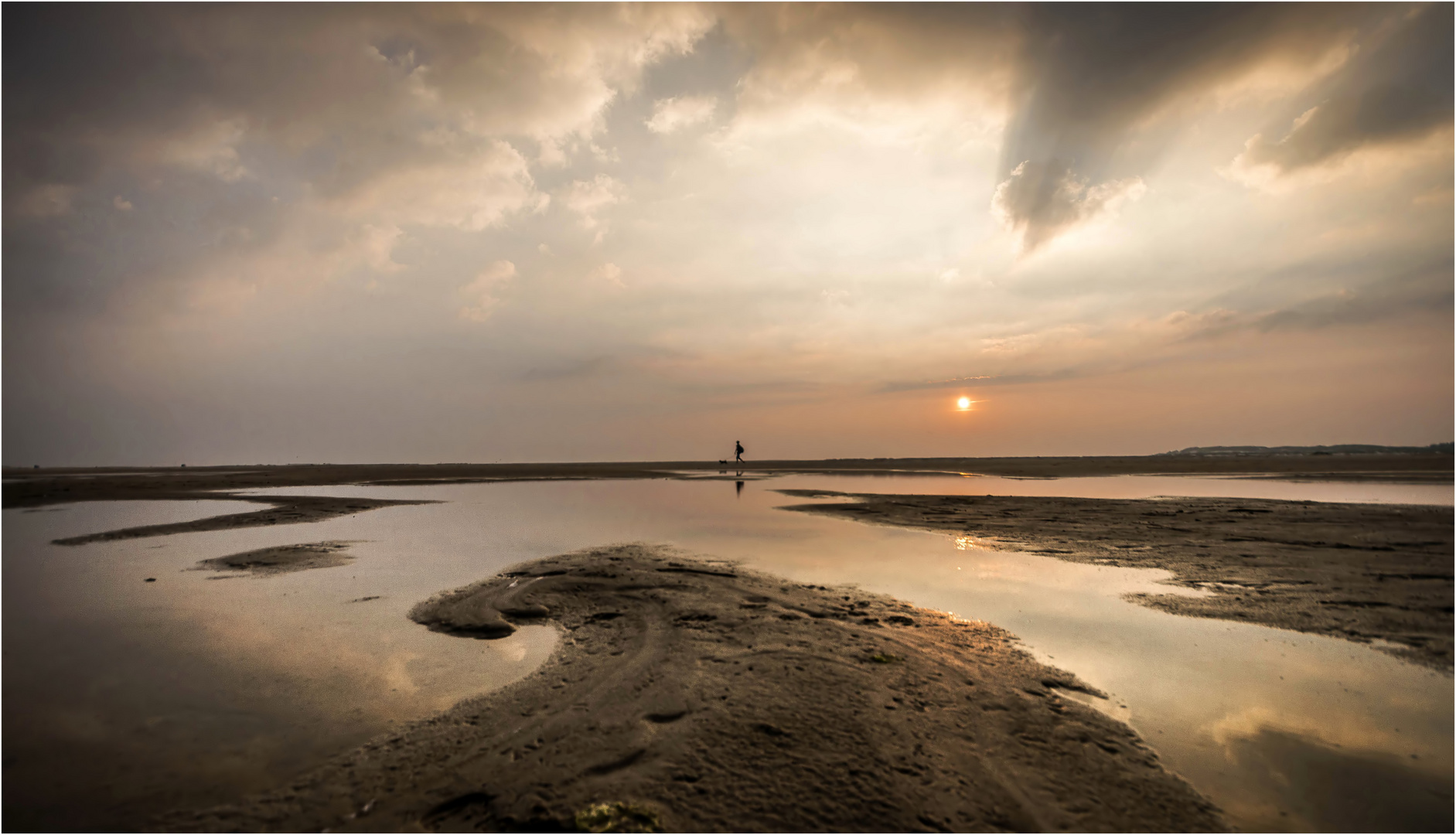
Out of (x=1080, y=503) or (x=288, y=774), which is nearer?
(x=288, y=774)

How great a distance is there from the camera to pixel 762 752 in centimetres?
476

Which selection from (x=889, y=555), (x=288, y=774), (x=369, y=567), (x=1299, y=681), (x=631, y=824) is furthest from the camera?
(x=889, y=555)

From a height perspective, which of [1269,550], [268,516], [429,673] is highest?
[1269,550]

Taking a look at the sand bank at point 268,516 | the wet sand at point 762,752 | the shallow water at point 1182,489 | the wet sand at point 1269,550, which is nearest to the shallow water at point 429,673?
the wet sand at point 762,752

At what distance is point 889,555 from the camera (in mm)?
13797

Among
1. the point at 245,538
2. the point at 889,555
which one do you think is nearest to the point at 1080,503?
the point at 889,555

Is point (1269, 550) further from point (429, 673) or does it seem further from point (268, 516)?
point (268, 516)

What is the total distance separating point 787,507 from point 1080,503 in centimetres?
1219

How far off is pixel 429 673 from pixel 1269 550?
1714 centimetres

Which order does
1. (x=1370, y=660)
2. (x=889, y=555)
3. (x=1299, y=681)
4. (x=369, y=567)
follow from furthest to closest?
(x=889, y=555) → (x=369, y=567) → (x=1370, y=660) → (x=1299, y=681)

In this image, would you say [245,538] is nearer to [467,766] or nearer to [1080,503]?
[467,766]

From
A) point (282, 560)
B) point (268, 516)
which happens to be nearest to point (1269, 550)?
point (282, 560)

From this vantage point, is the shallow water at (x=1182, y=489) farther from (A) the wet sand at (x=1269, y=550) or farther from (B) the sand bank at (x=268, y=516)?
(B) the sand bank at (x=268, y=516)

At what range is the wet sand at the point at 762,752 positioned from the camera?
397cm
